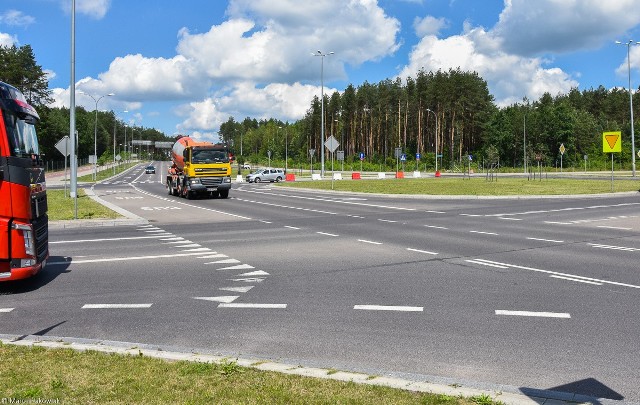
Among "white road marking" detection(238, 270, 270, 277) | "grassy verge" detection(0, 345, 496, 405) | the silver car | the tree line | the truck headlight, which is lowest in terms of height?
"white road marking" detection(238, 270, 270, 277)

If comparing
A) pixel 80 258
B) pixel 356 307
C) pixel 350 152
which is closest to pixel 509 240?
pixel 356 307

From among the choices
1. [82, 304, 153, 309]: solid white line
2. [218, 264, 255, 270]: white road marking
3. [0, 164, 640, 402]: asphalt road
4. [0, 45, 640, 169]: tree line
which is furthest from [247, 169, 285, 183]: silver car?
[82, 304, 153, 309]: solid white line

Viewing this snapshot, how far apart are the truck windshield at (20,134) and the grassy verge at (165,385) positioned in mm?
4163

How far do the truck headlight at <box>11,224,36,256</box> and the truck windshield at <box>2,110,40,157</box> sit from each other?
3.40 feet

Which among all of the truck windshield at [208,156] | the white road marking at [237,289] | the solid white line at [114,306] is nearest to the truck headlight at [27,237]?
the solid white line at [114,306]

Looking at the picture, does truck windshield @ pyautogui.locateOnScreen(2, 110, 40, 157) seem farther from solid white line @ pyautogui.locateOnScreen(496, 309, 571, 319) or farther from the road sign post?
the road sign post

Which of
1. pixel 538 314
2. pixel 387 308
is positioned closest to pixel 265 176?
pixel 387 308

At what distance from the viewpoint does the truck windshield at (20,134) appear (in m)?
8.29

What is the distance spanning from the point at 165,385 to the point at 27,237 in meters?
4.90

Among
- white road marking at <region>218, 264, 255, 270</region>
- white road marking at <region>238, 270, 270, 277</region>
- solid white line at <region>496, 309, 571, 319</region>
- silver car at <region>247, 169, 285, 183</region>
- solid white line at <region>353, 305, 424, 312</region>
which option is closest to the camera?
solid white line at <region>496, 309, 571, 319</region>

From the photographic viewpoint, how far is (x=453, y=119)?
9912 cm

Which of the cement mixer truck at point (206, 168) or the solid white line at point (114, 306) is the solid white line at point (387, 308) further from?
the cement mixer truck at point (206, 168)

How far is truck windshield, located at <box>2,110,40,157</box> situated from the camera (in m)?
8.29

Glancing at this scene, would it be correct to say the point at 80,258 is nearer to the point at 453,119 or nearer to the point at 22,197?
the point at 22,197
